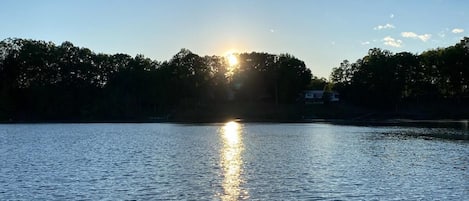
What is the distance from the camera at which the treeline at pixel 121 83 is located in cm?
14300

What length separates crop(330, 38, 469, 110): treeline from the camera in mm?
144625

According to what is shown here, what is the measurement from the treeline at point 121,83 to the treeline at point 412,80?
671 inches

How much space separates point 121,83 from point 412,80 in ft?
268

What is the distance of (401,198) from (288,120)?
11459 cm

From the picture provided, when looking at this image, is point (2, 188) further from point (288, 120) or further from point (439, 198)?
point (288, 120)

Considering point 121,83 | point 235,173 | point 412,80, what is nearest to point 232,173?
point 235,173

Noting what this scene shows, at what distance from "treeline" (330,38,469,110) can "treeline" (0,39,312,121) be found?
17034 millimetres

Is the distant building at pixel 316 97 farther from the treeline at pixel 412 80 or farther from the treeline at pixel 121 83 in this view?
the treeline at pixel 121 83

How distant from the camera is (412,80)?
150m

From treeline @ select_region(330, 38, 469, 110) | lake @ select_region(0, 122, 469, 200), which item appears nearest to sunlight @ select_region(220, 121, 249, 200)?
lake @ select_region(0, 122, 469, 200)

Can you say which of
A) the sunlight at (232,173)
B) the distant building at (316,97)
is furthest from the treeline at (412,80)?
the sunlight at (232,173)

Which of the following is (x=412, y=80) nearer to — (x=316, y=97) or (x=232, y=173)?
(x=316, y=97)

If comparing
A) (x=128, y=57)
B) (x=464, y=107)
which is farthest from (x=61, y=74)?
(x=464, y=107)

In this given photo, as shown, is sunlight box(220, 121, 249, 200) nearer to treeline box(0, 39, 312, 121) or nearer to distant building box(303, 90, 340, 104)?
treeline box(0, 39, 312, 121)
